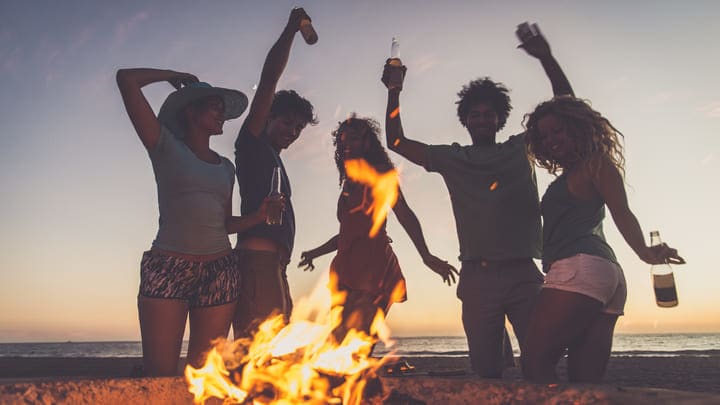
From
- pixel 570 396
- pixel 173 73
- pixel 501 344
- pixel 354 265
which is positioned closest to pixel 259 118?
pixel 173 73

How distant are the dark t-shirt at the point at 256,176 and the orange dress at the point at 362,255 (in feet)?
1.74

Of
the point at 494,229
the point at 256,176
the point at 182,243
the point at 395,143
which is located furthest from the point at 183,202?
the point at 494,229

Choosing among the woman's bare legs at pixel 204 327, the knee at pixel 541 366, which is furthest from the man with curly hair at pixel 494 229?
the woman's bare legs at pixel 204 327

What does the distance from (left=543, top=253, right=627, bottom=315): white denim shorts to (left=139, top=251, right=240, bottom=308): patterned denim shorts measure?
6.57ft

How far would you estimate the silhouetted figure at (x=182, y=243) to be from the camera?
120 inches

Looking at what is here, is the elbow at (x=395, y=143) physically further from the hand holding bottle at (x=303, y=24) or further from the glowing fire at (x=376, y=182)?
the hand holding bottle at (x=303, y=24)

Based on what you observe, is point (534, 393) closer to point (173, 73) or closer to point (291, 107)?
point (291, 107)

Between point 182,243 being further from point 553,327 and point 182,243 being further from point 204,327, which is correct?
point 553,327

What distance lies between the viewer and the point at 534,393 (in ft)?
8.89

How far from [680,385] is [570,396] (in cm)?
833

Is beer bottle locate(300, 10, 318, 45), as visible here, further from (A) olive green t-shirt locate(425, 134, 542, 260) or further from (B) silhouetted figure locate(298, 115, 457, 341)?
(A) olive green t-shirt locate(425, 134, 542, 260)

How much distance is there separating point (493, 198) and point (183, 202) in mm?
2183

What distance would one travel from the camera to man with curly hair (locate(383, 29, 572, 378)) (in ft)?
12.0

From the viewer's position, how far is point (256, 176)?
3.77m
